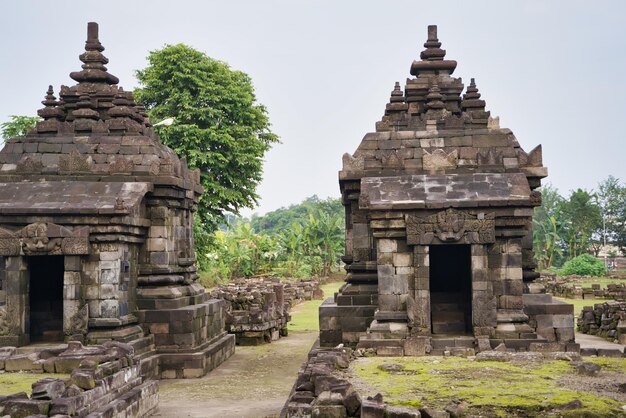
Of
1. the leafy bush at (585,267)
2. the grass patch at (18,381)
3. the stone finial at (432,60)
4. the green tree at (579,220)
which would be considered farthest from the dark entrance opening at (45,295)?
the green tree at (579,220)

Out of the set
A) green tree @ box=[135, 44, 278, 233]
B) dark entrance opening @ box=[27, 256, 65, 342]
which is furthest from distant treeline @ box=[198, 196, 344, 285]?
dark entrance opening @ box=[27, 256, 65, 342]

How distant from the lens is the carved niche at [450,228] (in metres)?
11.2

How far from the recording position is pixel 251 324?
18.0 metres

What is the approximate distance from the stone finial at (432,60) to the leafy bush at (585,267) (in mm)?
32949

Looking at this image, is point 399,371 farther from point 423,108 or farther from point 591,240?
point 591,240

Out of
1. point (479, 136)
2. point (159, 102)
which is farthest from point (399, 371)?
point (159, 102)

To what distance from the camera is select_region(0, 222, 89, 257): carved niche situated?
38.9 feet

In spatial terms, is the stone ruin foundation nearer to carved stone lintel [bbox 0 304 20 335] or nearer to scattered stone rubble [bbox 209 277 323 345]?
carved stone lintel [bbox 0 304 20 335]

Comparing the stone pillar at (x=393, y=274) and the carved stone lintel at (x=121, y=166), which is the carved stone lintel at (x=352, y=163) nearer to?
the stone pillar at (x=393, y=274)

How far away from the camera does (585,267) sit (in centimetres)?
4397

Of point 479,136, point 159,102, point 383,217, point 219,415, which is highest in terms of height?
point 159,102

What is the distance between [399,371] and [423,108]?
640 cm

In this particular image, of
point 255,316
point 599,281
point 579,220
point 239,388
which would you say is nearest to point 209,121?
point 255,316

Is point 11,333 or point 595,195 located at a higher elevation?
point 595,195
